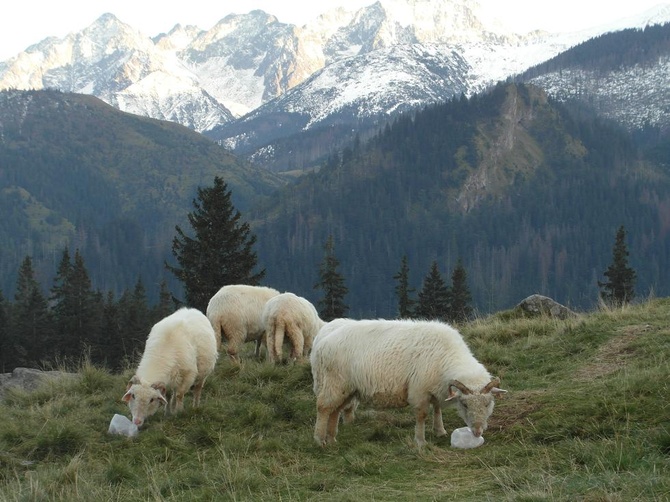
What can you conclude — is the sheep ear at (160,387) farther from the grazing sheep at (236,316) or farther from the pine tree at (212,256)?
the pine tree at (212,256)

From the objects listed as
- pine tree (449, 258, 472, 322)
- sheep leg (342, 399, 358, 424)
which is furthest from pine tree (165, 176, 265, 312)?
sheep leg (342, 399, 358, 424)

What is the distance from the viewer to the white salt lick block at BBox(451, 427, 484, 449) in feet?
34.0

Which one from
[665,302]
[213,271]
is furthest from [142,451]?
[213,271]

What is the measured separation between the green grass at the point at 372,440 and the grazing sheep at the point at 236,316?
209 centimetres

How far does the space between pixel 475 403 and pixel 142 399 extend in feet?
19.8

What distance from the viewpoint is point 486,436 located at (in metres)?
10.8

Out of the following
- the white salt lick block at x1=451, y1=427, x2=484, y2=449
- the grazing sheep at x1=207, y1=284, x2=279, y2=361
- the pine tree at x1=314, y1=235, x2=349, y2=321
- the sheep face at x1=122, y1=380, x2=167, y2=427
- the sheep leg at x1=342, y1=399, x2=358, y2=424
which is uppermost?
the grazing sheep at x1=207, y1=284, x2=279, y2=361

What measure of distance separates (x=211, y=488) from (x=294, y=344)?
29.8 feet

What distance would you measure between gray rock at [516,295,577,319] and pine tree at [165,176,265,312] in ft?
82.9

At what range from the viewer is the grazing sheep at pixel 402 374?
35.6 feet

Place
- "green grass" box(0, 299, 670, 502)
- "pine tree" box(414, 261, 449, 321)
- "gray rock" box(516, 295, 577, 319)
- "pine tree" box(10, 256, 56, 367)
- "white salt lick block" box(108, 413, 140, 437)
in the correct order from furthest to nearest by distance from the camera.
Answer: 1. "pine tree" box(414, 261, 449, 321)
2. "pine tree" box(10, 256, 56, 367)
3. "gray rock" box(516, 295, 577, 319)
4. "white salt lick block" box(108, 413, 140, 437)
5. "green grass" box(0, 299, 670, 502)

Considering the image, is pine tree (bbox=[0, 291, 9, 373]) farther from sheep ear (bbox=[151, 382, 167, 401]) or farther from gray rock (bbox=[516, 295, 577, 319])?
sheep ear (bbox=[151, 382, 167, 401])

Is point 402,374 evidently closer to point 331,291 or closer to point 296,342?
point 296,342

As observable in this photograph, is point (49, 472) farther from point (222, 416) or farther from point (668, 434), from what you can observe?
point (668, 434)
